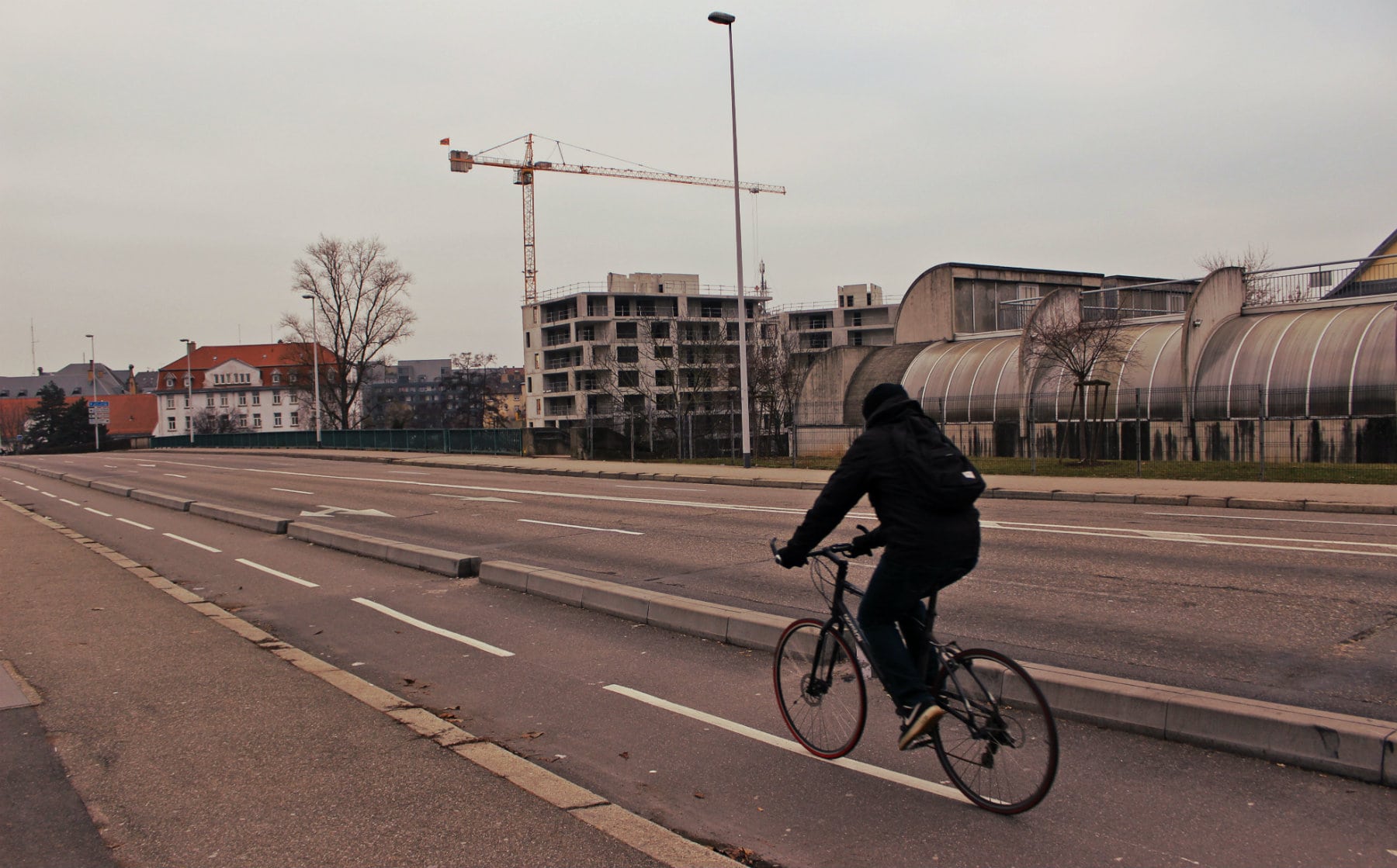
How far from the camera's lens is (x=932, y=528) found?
14.0 feet

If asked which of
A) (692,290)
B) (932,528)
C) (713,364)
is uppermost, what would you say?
(692,290)

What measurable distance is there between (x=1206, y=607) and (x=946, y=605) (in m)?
2.15

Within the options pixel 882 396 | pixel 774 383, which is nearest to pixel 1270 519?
pixel 882 396

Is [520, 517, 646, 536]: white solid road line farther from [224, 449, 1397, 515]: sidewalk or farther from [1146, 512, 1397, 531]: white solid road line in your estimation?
[1146, 512, 1397, 531]: white solid road line

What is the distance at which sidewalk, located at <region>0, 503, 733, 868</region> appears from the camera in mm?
4074

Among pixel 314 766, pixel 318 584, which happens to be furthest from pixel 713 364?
pixel 314 766

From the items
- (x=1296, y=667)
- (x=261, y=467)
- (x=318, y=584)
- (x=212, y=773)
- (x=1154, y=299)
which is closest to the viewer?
(x=212, y=773)

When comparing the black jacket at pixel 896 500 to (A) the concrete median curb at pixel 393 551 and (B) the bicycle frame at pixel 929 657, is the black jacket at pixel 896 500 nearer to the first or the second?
(B) the bicycle frame at pixel 929 657

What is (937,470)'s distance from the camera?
4.22 m

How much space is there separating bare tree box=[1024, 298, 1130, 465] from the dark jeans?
71.3 ft

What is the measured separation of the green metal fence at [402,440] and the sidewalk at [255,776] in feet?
106

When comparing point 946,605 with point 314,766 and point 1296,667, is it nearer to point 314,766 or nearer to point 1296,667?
point 1296,667

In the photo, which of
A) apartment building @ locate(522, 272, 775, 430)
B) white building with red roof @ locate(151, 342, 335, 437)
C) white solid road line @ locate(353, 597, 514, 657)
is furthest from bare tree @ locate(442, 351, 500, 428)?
white solid road line @ locate(353, 597, 514, 657)

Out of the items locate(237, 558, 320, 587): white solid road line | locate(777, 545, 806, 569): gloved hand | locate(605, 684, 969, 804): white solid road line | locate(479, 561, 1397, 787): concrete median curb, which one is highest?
locate(777, 545, 806, 569): gloved hand
